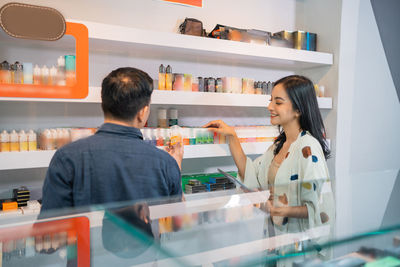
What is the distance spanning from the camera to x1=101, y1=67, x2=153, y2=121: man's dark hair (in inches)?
50.0

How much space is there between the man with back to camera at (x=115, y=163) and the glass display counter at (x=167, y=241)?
32 cm

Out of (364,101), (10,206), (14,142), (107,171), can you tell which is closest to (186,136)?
(14,142)

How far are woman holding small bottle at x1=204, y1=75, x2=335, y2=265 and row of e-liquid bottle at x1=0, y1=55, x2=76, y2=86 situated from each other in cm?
128

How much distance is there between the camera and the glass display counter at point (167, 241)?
0.67 m

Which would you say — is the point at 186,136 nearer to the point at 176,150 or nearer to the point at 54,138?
the point at 176,150

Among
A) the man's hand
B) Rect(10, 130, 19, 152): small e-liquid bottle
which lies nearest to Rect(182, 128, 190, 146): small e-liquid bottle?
the man's hand

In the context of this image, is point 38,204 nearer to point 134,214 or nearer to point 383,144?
point 134,214

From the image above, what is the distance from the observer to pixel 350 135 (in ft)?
12.0

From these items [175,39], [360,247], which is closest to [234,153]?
[175,39]

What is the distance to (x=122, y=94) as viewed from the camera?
1268mm

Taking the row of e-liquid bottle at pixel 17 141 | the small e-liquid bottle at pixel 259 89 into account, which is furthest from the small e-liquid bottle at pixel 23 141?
the small e-liquid bottle at pixel 259 89

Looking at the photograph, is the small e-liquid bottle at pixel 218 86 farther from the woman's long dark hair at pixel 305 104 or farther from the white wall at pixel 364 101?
the white wall at pixel 364 101

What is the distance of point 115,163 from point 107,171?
0.04m

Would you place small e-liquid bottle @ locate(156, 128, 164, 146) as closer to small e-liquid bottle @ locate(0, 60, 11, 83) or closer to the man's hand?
the man's hand
